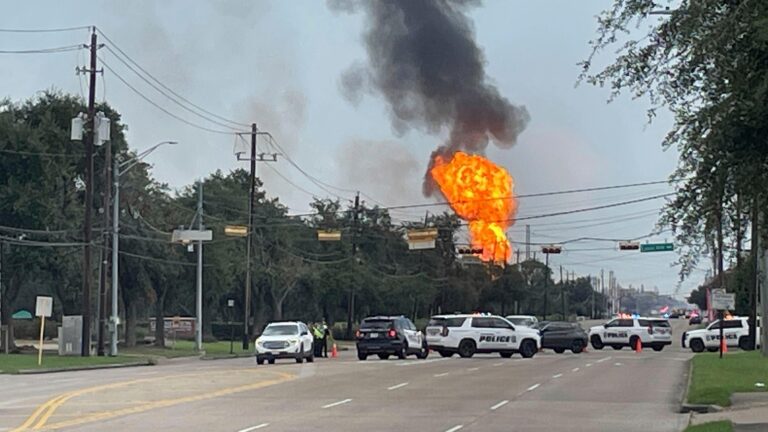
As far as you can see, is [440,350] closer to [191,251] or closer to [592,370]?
[592,370]

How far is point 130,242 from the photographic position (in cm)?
6906

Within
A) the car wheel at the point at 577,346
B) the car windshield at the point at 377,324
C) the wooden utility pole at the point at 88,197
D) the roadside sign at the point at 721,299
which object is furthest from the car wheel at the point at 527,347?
the wooden utility pole at the point at 88,197

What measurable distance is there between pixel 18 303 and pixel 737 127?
315 feet

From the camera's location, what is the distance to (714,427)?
1864 cm

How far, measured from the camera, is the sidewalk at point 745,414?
63.7 feet

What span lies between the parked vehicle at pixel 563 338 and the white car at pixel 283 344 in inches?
669

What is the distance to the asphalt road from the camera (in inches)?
811

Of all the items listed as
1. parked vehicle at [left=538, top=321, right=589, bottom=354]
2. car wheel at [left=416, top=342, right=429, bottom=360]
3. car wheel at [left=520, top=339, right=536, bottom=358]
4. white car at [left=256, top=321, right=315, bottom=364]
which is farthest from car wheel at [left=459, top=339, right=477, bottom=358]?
parked vehicle at [left=538, top=321, right=589, bottom=354]

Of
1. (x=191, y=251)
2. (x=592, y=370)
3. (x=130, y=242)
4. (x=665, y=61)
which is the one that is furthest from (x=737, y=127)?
(x=191, y=251)

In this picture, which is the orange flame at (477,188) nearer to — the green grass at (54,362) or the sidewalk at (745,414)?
the green grass at (54,362)

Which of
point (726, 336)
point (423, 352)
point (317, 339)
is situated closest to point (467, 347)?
point (423, 352)

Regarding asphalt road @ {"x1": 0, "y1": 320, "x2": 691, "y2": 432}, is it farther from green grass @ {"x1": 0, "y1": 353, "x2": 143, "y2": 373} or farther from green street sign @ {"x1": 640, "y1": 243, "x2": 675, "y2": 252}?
green street sign @ {"x1": 640, "y1": 243, "x2": 675, "y2": 252}

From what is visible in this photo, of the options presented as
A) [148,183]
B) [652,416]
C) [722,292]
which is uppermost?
[148,183]

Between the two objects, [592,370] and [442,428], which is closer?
[442,428]
